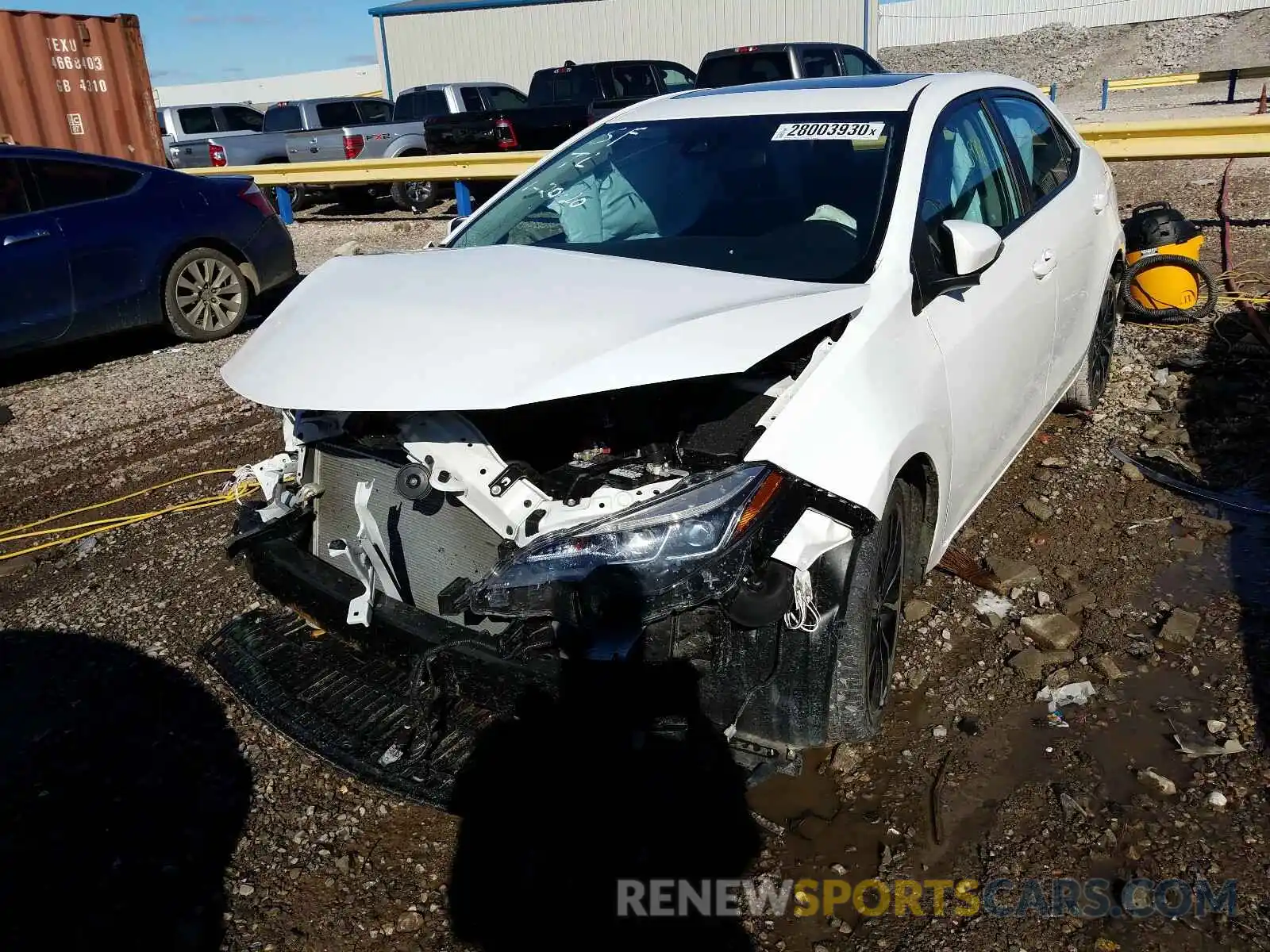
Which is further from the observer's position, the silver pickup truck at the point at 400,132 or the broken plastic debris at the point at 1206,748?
the silver pickup truck at the point at 400,132

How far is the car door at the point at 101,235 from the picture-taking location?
23.6ft

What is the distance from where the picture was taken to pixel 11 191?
23.1 ft

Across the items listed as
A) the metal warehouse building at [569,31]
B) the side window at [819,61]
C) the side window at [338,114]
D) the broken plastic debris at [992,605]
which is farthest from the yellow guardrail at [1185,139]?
the metal warehouse building at [569,31]

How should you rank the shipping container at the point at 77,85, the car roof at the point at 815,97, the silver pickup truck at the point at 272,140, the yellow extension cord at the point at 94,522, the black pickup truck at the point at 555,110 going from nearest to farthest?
the car roof at the point at 815,97 < the yellow extension cord at the point at 94,522 < the shipping container at the point at 77,85 < the black pickup truck at the point at 555,110 < the silver pickup truck at the point at 272,140

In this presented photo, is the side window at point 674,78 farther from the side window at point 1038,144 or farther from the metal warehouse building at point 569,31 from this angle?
the metal warehouse building at point 569,31

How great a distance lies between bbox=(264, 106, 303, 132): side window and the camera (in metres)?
18.4

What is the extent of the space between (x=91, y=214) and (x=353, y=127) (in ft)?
32.2

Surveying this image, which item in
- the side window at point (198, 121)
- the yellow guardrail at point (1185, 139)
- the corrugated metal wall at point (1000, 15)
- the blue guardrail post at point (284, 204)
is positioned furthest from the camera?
the corrugated metal wall at point (1000, 15)

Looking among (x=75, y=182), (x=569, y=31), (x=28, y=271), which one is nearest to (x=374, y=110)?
(x=569, y=31)

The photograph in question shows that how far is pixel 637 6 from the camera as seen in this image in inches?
1187

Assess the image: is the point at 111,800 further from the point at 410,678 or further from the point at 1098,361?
the point at 1098,361

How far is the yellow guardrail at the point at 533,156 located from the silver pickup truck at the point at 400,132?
1249mm

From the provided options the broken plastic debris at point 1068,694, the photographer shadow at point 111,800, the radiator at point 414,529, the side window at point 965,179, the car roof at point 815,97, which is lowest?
the broken plastic debris at point 1068,694

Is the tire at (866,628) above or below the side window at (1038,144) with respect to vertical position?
below
